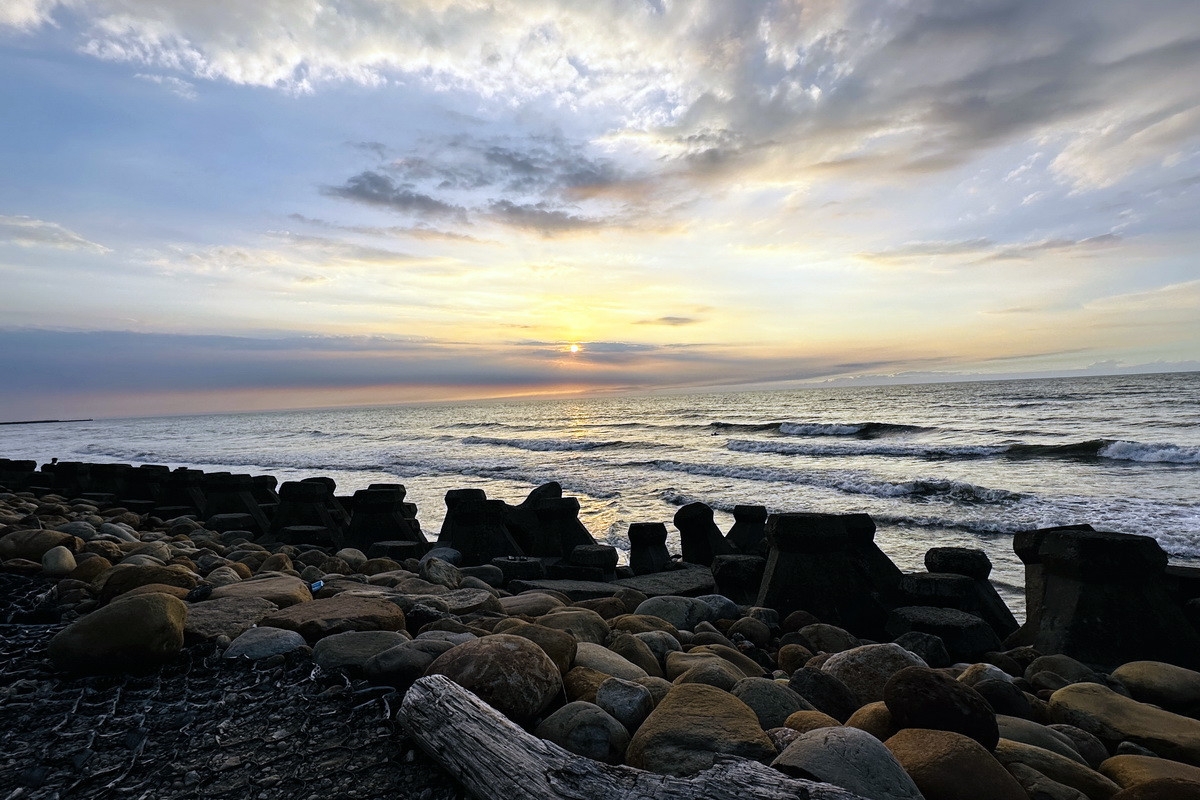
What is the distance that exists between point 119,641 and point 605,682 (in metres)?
2.46

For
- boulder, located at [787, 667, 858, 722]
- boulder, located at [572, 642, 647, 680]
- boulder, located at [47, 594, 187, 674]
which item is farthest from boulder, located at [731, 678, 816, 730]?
boulder, located at [47, 594, 187, 674]

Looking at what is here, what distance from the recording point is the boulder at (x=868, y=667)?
355 centimetres

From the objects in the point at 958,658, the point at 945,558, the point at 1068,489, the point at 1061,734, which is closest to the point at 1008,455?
the point at 1068,489

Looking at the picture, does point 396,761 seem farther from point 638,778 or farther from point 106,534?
point 106,534

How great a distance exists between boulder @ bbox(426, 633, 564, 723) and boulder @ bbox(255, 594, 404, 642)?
90 centimetres

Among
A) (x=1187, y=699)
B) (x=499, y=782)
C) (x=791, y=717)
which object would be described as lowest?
(x=1187, y=699)

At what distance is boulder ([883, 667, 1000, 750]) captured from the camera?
106 inches

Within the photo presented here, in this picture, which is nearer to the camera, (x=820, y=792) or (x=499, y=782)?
(x=820, y=792)

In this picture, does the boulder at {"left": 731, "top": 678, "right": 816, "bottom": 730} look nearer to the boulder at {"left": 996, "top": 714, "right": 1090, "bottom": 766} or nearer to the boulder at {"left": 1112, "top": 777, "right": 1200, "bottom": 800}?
the boulder at {"left": 996, "top": 714, "right": 1090, "bottom": 766}

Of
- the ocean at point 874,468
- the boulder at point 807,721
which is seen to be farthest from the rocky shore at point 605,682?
the ocean at point 874,468

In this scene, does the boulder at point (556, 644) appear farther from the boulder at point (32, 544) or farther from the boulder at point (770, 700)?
the boulder at point (32, 544)

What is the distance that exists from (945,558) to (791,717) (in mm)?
4986

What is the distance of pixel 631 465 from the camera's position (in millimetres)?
26594

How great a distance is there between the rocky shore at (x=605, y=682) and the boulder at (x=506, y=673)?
0.01 metres
